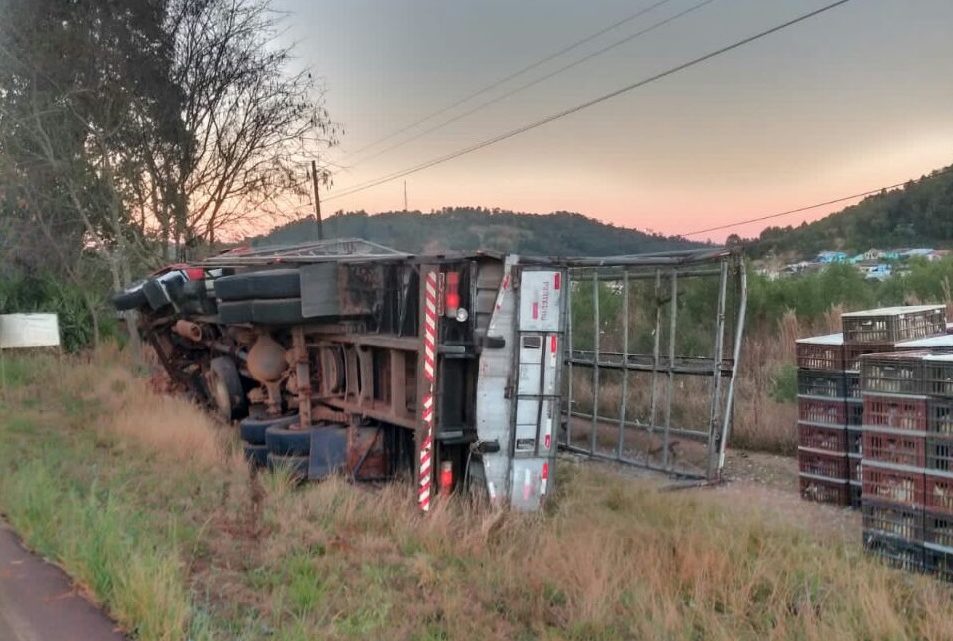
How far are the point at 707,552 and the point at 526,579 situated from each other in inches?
53.8

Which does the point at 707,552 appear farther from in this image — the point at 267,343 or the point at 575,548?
the point at 267,343

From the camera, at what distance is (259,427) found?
995 centimetres

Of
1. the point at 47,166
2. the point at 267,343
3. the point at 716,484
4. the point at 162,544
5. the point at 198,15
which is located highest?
the point at 198,15

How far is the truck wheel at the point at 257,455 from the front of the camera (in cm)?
986

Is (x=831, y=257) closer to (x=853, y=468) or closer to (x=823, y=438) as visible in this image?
(x=823, y=438)

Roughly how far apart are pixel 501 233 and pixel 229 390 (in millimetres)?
7416

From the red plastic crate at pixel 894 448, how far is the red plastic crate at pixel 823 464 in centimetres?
215

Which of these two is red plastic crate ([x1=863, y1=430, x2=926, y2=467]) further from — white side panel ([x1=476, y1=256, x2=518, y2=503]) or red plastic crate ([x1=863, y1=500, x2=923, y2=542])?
white side panel ([x1=476, y1=256, x2=518, y2=503])

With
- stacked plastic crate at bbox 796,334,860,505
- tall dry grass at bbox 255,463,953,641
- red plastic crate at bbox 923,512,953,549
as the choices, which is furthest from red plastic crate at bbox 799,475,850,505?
red plastic crate at bbox 923,512,953,549

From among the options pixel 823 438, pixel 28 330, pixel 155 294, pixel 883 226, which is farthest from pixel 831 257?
pixel 28 330

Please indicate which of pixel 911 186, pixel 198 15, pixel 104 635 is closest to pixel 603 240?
pixel 911 186

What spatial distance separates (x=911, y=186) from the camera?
18047mm

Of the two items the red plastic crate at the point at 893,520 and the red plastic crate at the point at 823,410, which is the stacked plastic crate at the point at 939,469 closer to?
the red plastic crate at the point at 893,520

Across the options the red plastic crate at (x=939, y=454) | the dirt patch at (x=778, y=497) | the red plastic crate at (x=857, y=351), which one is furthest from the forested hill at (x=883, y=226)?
the red plastic crate at (x=939, y=454)
